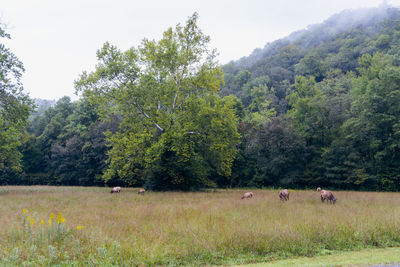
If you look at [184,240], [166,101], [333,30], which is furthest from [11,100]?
[333,30]

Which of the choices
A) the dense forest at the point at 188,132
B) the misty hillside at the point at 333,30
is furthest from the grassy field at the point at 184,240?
the misty hillside at the point at 333,30

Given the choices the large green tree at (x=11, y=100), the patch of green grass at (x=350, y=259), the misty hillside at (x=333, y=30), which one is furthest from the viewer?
the misty hillside at (x=333, y=30)

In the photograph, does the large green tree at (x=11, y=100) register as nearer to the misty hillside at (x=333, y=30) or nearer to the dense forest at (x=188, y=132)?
the dense forest at (x=188, y=132)

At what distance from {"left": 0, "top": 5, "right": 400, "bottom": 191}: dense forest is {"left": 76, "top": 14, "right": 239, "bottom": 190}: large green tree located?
0.10 meters

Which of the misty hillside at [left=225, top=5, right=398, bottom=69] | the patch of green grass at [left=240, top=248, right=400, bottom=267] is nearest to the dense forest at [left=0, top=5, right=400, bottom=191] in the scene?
the patch of green grass at [left=240, top=248, right=400, bottom=267]

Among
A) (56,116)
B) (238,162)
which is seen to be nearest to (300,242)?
(238,162)

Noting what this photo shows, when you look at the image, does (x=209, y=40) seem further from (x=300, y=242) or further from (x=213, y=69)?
(x=300, y=242)

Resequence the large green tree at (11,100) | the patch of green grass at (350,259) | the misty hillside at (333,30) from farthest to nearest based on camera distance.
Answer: the misty hillside at (333,30) < the large green tree at (11,100) < the patch of green grass at (350,259)

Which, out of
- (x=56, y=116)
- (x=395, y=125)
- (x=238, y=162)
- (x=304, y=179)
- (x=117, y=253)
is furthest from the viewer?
(x=56, y=116)

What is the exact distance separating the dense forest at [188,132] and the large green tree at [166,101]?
101 mm

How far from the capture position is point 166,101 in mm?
26797

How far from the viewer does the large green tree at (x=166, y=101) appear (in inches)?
989

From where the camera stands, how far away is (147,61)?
2716cm

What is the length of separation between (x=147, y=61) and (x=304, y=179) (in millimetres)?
27151
